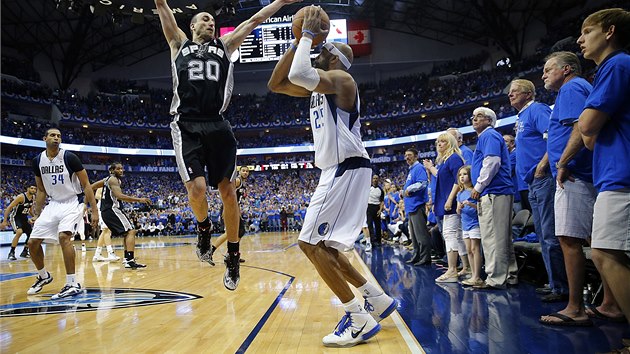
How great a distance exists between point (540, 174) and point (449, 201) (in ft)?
6.05

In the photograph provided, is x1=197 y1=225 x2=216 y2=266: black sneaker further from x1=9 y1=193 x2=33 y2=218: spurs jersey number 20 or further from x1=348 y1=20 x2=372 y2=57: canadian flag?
x1=348 y1=20 x2=372 y2=57: canadian flag

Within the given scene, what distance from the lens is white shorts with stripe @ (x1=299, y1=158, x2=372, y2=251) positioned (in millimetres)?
2992

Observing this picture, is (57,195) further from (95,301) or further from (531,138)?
(531,138)

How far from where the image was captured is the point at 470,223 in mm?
5270

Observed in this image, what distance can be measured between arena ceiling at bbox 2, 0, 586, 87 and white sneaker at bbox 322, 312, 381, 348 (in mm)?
28800

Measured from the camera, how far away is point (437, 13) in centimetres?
3334

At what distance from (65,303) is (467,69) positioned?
36.6 m

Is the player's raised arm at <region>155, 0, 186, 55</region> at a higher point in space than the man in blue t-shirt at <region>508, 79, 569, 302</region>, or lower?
higher

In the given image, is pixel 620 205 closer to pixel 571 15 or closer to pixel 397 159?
pixel 571 15

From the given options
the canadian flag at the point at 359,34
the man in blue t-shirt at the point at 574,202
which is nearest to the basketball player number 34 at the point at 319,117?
the man in blue t-shirt at the point at 574,202

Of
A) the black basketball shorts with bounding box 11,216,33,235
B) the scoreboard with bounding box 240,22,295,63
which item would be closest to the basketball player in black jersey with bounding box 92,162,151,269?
the black basketball shorts with bounding box 11,216,33,235

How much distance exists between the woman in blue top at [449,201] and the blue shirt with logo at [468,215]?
201mm

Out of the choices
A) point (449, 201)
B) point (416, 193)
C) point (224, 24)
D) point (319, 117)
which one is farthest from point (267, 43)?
point (319, 117)

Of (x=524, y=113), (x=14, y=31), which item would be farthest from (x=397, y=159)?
(x=524, y=113)
